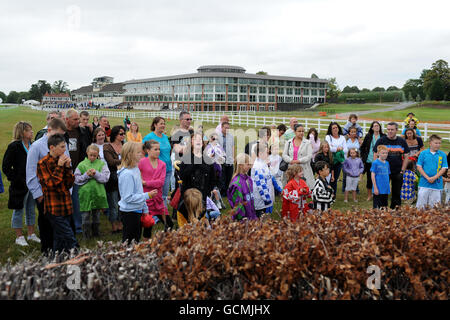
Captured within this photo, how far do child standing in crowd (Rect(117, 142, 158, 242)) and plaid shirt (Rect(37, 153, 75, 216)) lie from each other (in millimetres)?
703

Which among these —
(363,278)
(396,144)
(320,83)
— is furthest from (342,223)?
(320,83)

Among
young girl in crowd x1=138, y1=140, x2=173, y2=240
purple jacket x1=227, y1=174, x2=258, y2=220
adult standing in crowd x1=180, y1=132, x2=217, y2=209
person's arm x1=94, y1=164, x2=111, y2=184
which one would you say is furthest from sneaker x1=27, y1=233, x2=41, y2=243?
purple jacket x1=227, y1=174, x2=258, y2=220

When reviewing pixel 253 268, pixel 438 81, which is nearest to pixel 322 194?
pixel 253 268

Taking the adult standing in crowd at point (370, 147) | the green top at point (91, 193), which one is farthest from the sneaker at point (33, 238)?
the adult standing in crowd at point (370, 147)

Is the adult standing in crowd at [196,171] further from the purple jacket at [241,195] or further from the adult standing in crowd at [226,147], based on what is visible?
the adult standing in crowd at [226,147]

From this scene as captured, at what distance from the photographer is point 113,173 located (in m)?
6.85

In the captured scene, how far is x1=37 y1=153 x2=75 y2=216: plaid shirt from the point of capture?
4.61 meters

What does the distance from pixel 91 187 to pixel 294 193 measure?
11.8ft

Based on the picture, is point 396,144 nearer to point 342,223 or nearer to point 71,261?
point 342,223

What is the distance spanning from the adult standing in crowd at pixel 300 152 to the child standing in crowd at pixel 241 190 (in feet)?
7.32

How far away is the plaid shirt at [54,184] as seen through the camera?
461 centimetres

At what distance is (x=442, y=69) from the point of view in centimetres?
8675

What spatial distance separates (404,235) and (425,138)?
18.0 m

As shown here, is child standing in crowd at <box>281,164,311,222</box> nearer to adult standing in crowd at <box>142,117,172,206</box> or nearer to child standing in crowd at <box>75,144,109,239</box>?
adult standing in crowd at <box>142,117,172,206</box>
